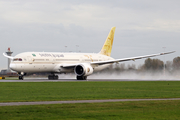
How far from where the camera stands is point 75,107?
823 inches

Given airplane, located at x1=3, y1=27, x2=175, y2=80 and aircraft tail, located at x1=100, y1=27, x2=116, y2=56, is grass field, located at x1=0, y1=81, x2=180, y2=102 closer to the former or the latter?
airplane, located at x1=3, y1=27, x2=175, y2=80

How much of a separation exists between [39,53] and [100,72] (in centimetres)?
2320

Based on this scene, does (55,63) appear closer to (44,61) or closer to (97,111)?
(44,61)

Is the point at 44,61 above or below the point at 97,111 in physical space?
above

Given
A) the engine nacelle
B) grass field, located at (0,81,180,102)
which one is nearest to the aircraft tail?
the engine nacelle

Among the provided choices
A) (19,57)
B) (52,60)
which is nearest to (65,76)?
(52,60)

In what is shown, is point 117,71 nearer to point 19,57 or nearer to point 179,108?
point 19,57

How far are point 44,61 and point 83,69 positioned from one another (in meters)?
7.23

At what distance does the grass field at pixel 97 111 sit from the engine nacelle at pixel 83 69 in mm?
40959

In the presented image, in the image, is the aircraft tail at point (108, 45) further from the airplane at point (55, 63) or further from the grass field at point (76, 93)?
the grass field at point (76, 93)

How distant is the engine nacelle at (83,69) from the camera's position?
63.6 metres

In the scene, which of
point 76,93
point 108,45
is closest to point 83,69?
point 108,45

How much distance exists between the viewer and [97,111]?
758 inches

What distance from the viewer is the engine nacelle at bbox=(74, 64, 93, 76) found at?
63.6 meters
